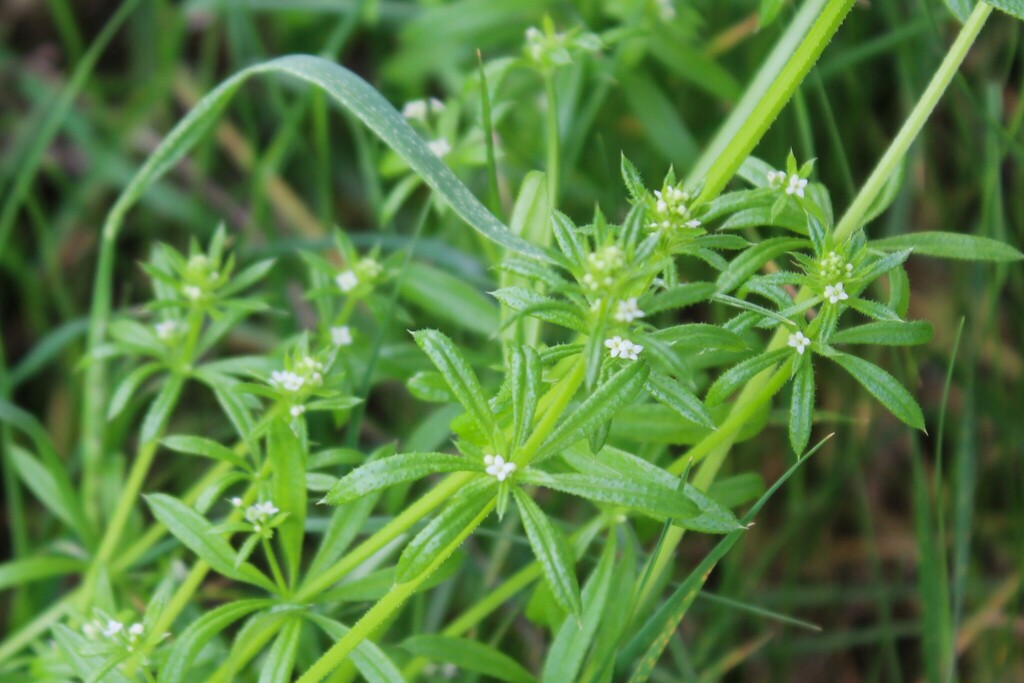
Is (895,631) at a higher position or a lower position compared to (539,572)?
lower

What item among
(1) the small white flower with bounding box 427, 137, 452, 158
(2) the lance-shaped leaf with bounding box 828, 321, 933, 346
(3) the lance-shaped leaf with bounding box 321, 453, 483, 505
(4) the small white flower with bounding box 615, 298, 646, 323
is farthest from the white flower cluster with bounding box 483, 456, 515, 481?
(1) the small white flower with bounding box 427, 137, 452, 158

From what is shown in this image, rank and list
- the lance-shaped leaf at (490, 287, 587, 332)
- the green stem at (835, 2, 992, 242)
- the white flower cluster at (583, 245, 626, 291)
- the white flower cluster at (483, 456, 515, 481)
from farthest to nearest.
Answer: the green stem at (835, 2, 992, 242) → the white flower cluster at (483, 456, 515, 481) → the lance-shaped leaf at (490, 287, 587, 332) → the white flower cluster at (583, 245, 626, 291)

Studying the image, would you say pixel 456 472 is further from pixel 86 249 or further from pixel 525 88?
pixel 86 249

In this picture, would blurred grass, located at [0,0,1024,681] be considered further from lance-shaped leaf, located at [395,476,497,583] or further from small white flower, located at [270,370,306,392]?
lance-shaped leaf, located at [395,476,497,583]

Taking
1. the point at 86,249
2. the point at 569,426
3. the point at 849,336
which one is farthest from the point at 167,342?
the point at 86,249

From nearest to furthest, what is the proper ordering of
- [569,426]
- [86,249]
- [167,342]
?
[569,426]
[167,342]
[86,249]

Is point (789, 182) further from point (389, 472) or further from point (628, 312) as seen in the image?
point (389, 472)
